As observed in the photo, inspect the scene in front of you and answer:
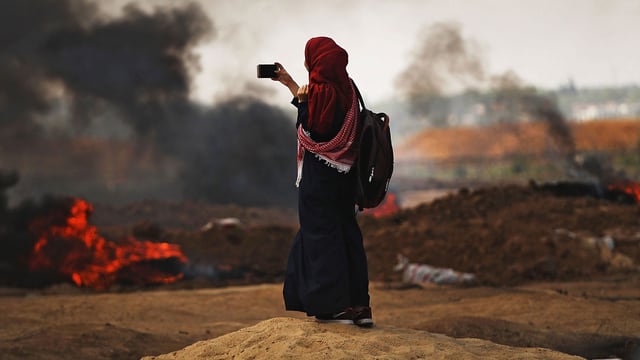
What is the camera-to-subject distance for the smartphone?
22.9ft

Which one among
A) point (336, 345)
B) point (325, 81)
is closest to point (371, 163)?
point (325, 81)

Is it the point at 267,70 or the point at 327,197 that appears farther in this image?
the point at 267,70

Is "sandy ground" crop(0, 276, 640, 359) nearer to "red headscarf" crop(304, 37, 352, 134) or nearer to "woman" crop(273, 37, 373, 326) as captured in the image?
"woman" crop(273, 37, 373, 326)

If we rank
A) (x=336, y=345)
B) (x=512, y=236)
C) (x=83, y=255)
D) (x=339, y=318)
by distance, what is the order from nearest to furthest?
(x=336, y=345) < (x=339, y=318) < (x=83, y=255) < (x=512, y=236)

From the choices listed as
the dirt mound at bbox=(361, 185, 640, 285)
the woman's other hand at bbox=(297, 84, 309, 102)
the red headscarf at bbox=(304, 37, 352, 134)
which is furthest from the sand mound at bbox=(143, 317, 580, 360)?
the dirt mound at bbox=(361, 185, 640, 285)

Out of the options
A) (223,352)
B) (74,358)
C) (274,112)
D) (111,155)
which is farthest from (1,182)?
(223,352)

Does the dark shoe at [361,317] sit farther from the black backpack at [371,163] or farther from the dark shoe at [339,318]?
the black backpack at [371,163]

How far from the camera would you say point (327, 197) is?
6910 millimetres

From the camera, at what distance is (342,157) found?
22.8ft

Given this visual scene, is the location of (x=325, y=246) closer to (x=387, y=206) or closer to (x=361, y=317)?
(x=361, y=317)

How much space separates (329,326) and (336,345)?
455 mm

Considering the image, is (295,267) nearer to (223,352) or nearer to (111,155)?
(223,352)

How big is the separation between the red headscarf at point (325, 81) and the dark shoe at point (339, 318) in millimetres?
1260

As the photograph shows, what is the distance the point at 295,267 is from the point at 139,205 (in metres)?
18.0
